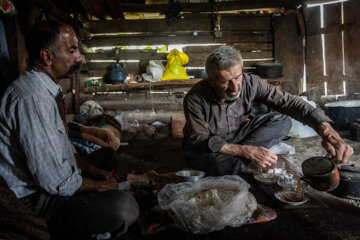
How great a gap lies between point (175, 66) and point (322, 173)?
15.0 feet

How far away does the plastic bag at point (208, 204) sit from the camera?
187 centimetres

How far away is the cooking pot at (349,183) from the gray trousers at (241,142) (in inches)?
34.8

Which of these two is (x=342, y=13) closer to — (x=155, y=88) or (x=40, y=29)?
(x=155, y=88)

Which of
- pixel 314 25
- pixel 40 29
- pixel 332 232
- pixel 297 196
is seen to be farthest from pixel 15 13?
pixel 314 25

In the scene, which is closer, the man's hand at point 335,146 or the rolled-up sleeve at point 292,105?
the man's hand at point 335,146

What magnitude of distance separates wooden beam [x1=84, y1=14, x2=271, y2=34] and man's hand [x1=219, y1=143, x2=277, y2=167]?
4.67 m

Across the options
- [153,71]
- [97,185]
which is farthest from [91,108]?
[97,185]

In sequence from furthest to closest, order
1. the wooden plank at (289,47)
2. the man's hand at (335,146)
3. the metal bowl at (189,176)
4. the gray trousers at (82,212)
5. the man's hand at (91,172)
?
the wooden plank at (289,47) < the metal bowl at (189,176) < the man's hand at (91,172) < the man's hand at (335,146) < the gray trousers at (82,212)

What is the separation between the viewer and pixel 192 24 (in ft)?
21.2

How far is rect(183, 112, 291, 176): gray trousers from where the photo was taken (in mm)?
2814

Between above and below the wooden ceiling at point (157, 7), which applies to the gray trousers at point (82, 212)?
below

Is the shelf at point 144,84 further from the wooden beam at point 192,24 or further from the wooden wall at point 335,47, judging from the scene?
the wooden beam at point 192,24

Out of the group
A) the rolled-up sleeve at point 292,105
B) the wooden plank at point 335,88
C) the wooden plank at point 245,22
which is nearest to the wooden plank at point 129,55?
the wooden plank at point 245,22

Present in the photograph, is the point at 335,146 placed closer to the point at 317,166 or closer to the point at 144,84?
the point at 317,166
